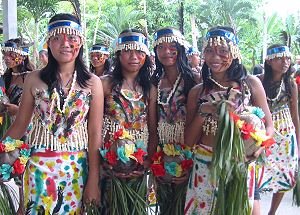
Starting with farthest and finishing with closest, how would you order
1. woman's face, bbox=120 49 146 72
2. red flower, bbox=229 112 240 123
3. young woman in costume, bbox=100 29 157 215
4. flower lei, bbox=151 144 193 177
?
woman's face, bbox=120 49 146 72 < flower lei, bbox=151 144 193 177 < young woman in costume, bbox=100 29 157 215 < red flower, bbox=229 112 240 123

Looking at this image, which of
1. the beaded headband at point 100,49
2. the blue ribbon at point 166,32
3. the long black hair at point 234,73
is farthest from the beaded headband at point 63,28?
the beaded headband at point 100,49

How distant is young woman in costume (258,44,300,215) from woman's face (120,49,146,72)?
1999 mm

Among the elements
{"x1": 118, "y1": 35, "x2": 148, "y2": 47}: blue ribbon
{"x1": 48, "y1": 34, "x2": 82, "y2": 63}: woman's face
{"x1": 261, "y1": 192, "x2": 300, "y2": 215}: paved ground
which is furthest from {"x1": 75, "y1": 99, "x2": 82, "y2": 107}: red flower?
{"x1": 261, "y1": 192, "x2": 300, "y2": 215}: paved ground

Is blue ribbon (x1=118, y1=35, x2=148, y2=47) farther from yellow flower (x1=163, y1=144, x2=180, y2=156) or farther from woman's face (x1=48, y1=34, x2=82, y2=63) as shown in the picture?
yellow flower (x1=163, y1=144, x2=180, y2=156)

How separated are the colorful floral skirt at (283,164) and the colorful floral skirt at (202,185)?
5.79 feet

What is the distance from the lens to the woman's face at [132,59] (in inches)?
137

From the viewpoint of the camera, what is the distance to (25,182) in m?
3.07

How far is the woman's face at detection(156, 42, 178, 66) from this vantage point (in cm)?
362

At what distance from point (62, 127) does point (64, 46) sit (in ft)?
1.70

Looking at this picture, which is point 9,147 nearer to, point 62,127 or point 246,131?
point 62,127

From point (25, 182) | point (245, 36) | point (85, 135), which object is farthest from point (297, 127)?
point (245, 36)

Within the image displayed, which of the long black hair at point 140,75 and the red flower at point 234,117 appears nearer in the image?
the red flower at point 234,117

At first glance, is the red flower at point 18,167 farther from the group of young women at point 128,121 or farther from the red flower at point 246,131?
the red flower at point 246,131

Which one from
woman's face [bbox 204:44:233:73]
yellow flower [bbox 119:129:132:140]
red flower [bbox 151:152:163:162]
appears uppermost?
woman's face [bbox 204:44:233:73]
